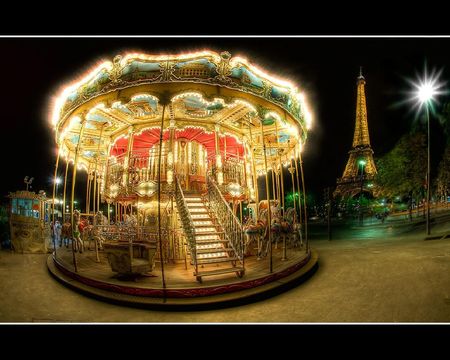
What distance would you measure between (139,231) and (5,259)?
5441 mm

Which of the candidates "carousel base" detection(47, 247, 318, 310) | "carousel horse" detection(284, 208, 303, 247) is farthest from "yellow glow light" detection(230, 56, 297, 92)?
"carousel base" detection(47, 247, 318, 310)

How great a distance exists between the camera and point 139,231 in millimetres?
9859

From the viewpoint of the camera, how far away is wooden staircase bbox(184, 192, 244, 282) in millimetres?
7070

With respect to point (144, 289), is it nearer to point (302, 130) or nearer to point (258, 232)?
point (258, 232)

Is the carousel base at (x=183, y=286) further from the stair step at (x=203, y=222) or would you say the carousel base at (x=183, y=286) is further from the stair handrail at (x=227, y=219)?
the stair step at (x=203, y=222)

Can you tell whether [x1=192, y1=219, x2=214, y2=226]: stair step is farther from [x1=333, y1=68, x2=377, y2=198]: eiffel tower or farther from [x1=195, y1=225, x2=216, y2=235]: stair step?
[x1=333, y1=68, x2=377, y2=198]: eiffel tower

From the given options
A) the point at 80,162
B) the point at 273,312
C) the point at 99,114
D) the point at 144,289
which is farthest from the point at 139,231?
the point at 80,162

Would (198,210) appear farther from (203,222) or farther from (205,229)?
(205,229)

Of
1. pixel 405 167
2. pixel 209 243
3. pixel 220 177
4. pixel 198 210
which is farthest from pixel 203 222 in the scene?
Answer: pixel 405 167

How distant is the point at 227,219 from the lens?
27.5 ft

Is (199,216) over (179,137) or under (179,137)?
under

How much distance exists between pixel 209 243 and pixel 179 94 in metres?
4.19

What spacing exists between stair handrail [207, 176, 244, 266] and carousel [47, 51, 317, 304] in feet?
0.12

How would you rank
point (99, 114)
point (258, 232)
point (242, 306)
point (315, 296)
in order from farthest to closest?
point (99, 114), point (258, 232), point (315, 296), point (242, 306)
